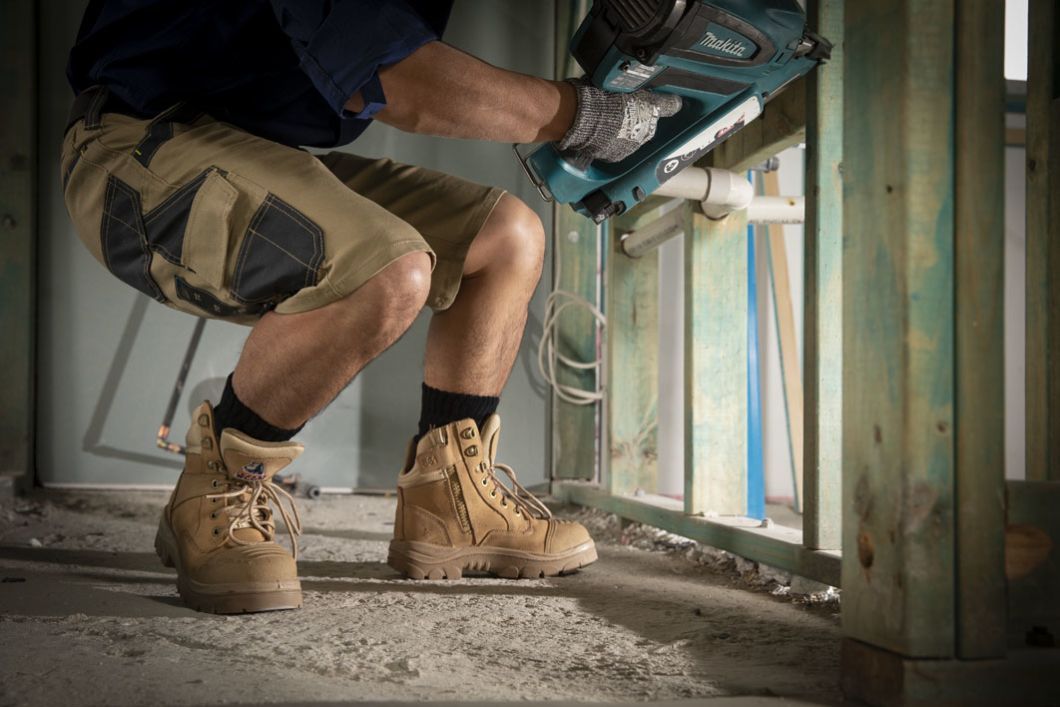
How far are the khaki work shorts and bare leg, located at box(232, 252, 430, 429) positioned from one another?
2cm

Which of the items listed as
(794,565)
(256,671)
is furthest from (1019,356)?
(256,671)

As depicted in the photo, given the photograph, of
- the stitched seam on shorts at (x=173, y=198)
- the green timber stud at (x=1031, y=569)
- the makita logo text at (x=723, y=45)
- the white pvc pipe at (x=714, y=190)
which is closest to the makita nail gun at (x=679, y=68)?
the makita logo text at (x=723, y=45)

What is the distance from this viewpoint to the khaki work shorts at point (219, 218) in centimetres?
117

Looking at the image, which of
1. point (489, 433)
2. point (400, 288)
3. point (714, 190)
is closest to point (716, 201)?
point (714, 190)

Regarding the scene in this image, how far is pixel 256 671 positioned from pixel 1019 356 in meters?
3.43

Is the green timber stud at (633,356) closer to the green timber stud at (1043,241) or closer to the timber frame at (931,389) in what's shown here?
the green timber stud at (1043,241)

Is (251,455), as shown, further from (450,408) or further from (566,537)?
(566,537)

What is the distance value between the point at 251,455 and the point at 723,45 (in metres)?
0.79

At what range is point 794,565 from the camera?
4.31 ft

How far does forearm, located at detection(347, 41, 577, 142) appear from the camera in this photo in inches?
46.3

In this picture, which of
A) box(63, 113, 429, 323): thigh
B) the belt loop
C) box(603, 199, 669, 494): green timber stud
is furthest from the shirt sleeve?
box(603, 199, 669, 494): green timber stud

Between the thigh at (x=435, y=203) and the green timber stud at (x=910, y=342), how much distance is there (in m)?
Answer: 0.79

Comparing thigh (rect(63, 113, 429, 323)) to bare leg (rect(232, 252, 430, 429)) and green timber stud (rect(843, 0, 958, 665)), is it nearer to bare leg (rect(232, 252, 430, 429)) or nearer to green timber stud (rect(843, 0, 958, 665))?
bare leg (rect(232, 252, 430, 429))

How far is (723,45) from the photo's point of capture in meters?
1.19
